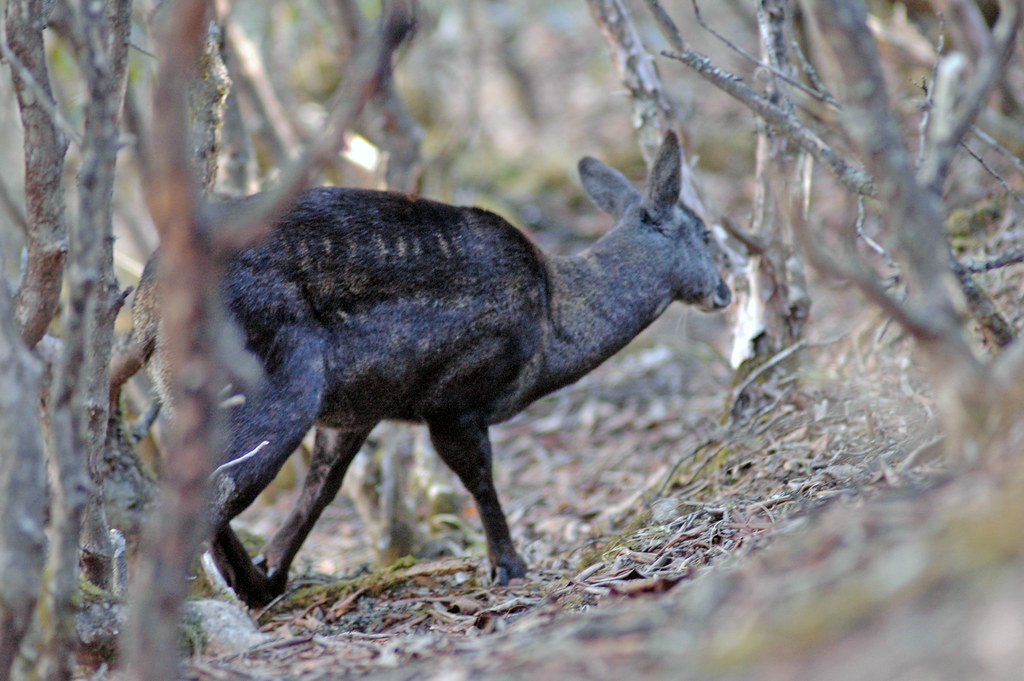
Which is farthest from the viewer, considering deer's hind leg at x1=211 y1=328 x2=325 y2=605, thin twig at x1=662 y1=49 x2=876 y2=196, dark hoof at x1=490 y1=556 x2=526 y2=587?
dark hoof at x1=490 y1=556 x2=526 y2=587

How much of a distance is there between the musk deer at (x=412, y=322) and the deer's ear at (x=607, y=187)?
33 cm

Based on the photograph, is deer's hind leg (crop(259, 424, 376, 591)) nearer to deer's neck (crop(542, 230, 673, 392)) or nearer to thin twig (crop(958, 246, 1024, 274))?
deer's neck (crop(542, 230, 673, 392))

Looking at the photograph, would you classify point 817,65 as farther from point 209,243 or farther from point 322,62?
point 209,243

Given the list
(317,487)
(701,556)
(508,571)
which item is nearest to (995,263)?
(701,556)

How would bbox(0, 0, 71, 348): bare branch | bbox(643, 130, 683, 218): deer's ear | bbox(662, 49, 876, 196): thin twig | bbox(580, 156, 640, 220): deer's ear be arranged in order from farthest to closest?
bbox(580, 156, 640, 220): deer's ear, bbox(643, 130, 683, 218): deer's ear, bbox(662, 49, 876, 196): thin twig, bbox(0, 0, 71, 348): bare branch

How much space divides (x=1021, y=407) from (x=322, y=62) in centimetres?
1213

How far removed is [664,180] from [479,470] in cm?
199

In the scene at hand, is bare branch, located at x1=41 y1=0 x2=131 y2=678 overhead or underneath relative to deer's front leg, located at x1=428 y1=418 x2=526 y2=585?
overhead

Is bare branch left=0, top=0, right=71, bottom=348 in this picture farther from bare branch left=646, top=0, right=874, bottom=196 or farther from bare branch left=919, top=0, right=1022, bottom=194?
bare branch left=919, top=0, right=1022, bottom=194

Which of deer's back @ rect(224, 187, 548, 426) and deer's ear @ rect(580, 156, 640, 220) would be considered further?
deer's ear @ rect(580, 156, 640, 220)

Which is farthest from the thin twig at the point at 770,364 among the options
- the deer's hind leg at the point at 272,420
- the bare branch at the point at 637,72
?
the deer's hind leg at the point at 272,420

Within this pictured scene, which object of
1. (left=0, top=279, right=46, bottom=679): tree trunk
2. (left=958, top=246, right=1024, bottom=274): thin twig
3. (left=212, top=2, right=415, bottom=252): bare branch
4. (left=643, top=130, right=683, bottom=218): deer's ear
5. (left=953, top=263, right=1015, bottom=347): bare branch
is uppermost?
(left=643, top=130, right=683, bottom=218): deer's ear

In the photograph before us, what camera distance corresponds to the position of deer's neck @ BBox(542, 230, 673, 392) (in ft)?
16.4

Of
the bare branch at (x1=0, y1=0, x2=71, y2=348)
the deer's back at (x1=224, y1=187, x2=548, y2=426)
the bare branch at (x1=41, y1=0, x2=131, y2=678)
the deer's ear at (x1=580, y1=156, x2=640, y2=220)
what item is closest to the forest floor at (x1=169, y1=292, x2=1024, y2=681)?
the bare branch at (x1=41, y1=0, x2=131, y2=678)
